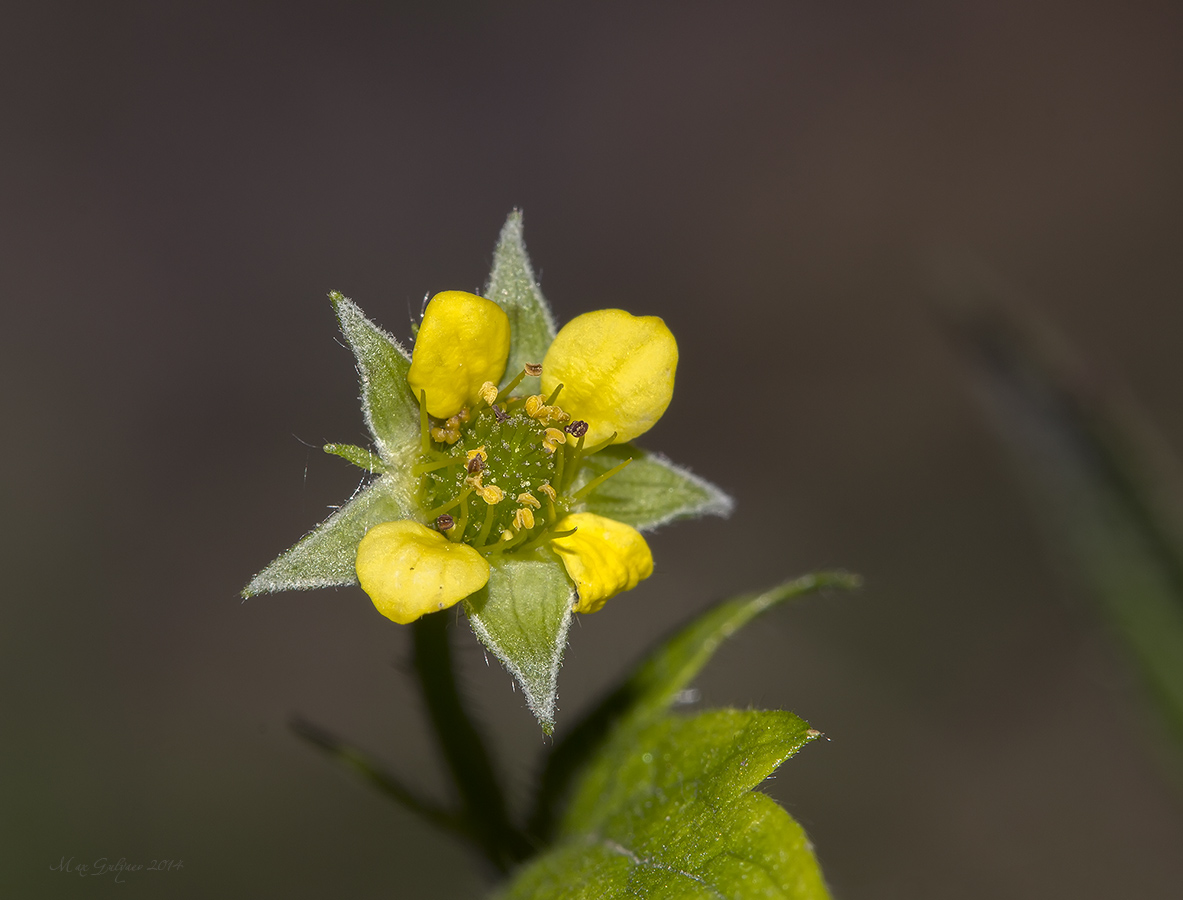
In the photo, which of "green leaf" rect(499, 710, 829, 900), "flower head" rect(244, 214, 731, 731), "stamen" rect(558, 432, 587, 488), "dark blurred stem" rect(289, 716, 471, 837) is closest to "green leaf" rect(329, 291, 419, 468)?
"flower head" rect(244, 214, 731, 731)

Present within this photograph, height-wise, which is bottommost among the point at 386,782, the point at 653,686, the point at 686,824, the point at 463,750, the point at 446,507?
the point at 386,782

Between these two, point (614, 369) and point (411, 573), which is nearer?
point (411, 573)

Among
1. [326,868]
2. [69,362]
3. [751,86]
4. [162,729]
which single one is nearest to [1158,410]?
[751,86]

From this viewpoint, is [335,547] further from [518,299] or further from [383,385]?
[518,299]

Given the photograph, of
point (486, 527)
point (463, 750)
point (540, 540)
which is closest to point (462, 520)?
point (486, 527)

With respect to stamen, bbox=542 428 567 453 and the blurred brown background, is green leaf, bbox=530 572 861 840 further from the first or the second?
the blurred brown background

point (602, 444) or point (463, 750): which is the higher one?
point (602, 444)
